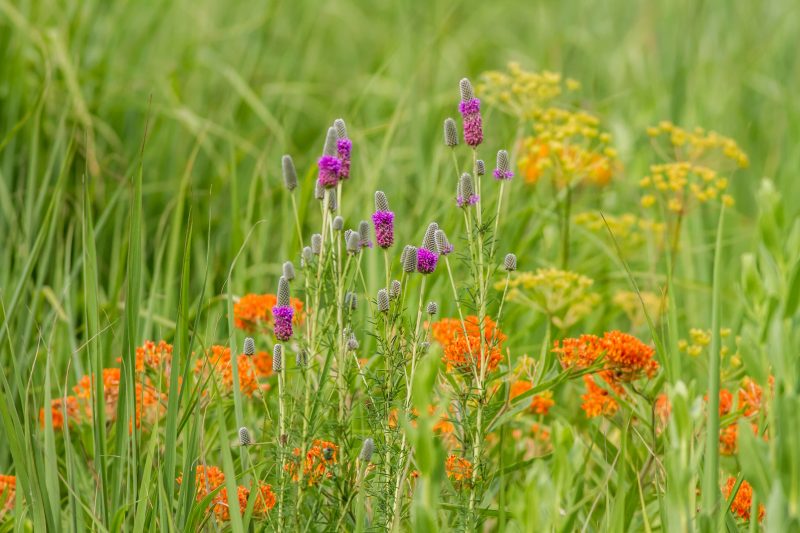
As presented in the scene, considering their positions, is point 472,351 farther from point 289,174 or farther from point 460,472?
point 289,174

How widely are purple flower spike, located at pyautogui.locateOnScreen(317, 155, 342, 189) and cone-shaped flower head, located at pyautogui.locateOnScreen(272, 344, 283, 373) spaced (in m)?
0.26

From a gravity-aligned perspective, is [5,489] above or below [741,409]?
below

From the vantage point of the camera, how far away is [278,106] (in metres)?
4.19

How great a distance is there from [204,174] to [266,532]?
90.2 inches

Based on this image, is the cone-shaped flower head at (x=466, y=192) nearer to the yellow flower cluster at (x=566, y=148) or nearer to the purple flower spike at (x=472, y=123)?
the purple flower spike at (x=472, y=123)

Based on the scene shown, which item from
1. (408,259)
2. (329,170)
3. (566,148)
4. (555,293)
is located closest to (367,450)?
(408,259)

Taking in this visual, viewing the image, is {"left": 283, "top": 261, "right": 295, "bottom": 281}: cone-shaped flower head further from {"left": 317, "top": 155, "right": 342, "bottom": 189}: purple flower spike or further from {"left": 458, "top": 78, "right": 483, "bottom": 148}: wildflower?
{"left": 458, "top": 78, "right": 483, "bottom": 148}: wildflower

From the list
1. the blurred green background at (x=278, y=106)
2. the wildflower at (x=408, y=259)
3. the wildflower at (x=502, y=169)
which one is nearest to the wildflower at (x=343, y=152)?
the wildflower at (x=408, y=259)

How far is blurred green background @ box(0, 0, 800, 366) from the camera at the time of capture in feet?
9.83

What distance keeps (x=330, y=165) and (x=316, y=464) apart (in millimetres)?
479

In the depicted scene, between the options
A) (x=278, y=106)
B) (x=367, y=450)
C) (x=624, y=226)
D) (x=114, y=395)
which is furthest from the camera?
(x=278, y=106)

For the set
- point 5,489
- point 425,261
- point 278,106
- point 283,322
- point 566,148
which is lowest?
point 5,489

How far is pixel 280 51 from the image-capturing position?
15.9ft

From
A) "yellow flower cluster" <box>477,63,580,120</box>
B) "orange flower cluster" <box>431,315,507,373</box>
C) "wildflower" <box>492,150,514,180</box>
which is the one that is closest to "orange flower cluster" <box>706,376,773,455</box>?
"orange flower cluster" <box>431,315,507,373</box>
